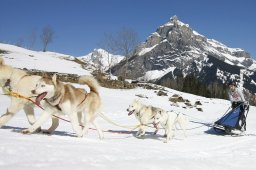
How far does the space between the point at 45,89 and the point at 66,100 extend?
0.57 meters

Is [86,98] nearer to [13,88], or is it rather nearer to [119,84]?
[13,88]

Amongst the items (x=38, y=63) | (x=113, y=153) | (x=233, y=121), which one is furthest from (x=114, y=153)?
(x=38, y=63)

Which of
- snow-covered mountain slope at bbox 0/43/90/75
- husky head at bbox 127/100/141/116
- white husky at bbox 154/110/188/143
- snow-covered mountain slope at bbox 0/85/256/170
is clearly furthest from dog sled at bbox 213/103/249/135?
snow-covered mountain slope at bbox 0/43/90/75

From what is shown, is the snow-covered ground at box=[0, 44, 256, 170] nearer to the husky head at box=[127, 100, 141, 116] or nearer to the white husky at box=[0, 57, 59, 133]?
the white husky at box=[0, 57, 59, 133]

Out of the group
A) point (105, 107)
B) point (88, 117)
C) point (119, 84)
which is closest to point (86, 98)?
point (88, 117)

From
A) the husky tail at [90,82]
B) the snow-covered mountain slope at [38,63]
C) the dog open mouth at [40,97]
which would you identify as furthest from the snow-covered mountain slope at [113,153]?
the snow-covered mountain slope at [38,63]

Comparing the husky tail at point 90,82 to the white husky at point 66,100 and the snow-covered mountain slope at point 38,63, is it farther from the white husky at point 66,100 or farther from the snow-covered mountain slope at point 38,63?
the snow-covered mountain slope at point 38,63

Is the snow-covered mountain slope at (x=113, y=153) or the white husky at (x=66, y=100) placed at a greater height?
the white husky at (x=66, y=100)

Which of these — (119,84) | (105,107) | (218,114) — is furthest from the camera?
(119,84)

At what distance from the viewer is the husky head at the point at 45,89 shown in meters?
6.36

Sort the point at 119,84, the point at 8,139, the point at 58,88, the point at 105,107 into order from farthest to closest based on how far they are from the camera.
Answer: the point at 119,84, the point at 105,107, the point at 58,88, the point at 8,139

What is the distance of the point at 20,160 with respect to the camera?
4504 millimetres

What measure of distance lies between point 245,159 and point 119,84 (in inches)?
796

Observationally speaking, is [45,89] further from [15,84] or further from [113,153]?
[113,153]
